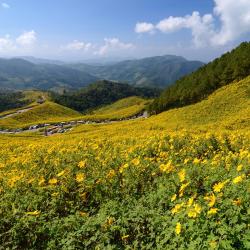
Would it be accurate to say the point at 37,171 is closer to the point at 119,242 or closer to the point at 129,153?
the point at 129,153

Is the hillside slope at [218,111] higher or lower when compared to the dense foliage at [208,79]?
lower

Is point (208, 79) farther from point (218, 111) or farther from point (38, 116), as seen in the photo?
point (38, 116)

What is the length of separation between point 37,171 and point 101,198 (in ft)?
11.9

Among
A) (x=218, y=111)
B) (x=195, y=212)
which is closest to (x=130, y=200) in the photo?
(x=195, y=212)

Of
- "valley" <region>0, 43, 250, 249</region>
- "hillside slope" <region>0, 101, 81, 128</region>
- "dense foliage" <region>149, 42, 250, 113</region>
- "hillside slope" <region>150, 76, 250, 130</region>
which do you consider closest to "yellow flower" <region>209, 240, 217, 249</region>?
"valley" <region>0, 43, 250, 249</region>

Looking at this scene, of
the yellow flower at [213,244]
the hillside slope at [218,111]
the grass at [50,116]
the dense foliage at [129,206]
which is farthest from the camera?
the grass at [50,116]

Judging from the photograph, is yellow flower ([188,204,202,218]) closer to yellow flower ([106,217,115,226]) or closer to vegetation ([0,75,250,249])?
vegetation ([0,75,250,249])

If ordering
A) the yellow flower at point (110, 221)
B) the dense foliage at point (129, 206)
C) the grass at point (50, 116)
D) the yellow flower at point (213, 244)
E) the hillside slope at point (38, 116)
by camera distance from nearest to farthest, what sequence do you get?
1. the yellow flower at point (213, 244)
2. the dense foliage at point (129, 206)
3. the yellow flower at point (110, 221)
4. the grass at point (50, 116)
5. the hillside slope at point (38, 116)

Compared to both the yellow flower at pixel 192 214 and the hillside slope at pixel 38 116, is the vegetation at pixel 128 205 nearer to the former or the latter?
the yellow flower at pixel 192 214

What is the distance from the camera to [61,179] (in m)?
11.6

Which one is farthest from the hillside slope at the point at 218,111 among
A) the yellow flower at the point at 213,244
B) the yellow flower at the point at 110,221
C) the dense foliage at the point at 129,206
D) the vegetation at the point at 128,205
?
the yellow flower at the point at 213,244

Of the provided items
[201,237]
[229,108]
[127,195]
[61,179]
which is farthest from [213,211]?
[229,108]

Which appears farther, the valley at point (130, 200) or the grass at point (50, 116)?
the grass at point (50, 116)

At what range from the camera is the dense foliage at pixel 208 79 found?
76.4 m
